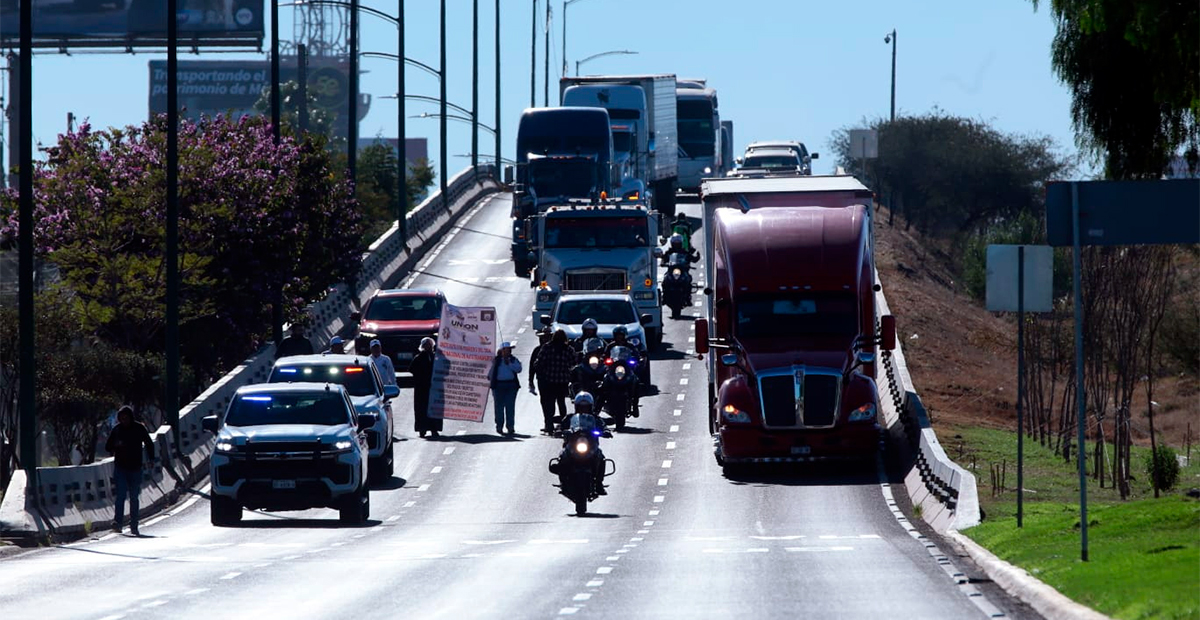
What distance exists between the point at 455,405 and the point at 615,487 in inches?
239

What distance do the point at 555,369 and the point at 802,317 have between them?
5.99 meters

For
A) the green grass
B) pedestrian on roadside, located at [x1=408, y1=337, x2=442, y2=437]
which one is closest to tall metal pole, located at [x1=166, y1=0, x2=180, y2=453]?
pedestrian on roadside, located at [x1=408, y1=337, x2=442, y2=437]

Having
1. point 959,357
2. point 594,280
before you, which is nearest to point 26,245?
point 594,280

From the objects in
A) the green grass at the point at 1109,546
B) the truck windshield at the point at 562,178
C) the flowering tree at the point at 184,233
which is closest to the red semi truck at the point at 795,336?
the green grass at the point at 1109,546

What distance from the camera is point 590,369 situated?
34.1 m

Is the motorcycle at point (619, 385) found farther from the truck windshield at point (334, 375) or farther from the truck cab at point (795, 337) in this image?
the truck windshield at point (334, 375)

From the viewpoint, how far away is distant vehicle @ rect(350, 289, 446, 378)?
40844mm

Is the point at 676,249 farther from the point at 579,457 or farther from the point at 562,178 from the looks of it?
the point at 579,457

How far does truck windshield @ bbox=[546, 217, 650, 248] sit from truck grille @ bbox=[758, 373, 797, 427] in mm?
17370

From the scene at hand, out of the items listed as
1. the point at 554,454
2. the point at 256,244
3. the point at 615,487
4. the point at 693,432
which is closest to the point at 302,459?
the point at 615,487

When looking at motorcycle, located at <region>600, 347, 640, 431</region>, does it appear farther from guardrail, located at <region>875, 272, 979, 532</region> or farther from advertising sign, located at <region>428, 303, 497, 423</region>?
guardrail, located at <region>875, 272, 979, 532</region>

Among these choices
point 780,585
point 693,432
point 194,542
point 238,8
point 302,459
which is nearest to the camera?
point 780,585

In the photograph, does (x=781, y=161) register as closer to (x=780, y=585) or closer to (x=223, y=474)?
(x=223, y=474)

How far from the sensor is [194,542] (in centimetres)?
2272
